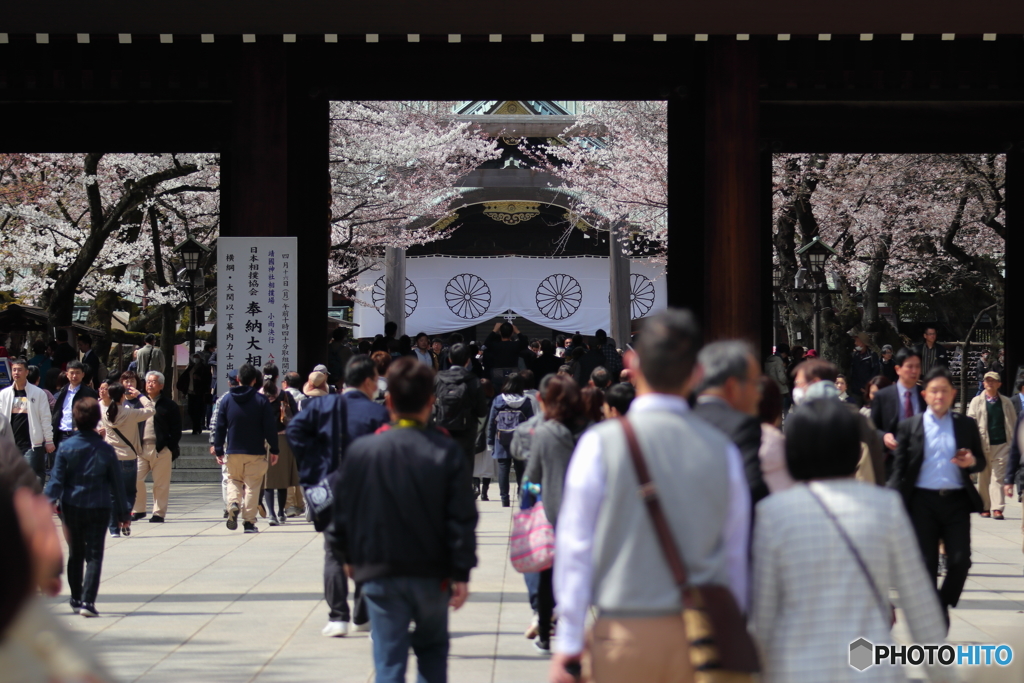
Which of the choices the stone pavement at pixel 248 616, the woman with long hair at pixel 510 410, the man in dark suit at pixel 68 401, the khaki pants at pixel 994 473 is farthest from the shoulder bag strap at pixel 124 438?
the khaki pants at pixel 994 473

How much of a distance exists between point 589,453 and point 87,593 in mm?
4851

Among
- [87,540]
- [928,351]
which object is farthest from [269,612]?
[928,351]

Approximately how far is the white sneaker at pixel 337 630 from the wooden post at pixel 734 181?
569 centimetres

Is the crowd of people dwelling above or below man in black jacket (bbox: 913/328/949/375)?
below

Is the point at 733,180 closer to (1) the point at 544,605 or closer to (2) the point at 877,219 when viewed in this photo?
(1) the point at 544,605

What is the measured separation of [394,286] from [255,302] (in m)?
14.2

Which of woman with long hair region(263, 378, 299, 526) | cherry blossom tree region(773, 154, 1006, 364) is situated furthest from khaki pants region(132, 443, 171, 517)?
cherry blossom tree region(773, 154, 1006, 364)

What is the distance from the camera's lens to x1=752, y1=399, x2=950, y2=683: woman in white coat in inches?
114

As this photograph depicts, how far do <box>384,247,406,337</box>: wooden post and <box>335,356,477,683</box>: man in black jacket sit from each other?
20.7 metres

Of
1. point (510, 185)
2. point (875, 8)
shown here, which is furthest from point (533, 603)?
point (510, 185)

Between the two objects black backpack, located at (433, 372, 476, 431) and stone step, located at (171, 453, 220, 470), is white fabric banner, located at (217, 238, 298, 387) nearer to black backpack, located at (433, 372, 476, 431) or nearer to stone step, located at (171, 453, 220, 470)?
black backpack, located at (433, 372, 476, 431)

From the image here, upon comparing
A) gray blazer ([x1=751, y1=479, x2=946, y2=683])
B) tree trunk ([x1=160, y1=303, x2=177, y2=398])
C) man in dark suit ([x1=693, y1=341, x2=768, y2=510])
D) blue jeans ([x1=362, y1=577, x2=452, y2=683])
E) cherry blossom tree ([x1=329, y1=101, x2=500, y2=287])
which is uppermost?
cherry blossom tree ([x1=329, y1=101, x2=500, y2=287])

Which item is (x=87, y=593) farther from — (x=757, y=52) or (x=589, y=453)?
(x=757, y=52)

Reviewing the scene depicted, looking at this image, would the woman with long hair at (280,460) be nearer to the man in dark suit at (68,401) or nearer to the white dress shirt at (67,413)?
the man in dark suit at (68,401)
